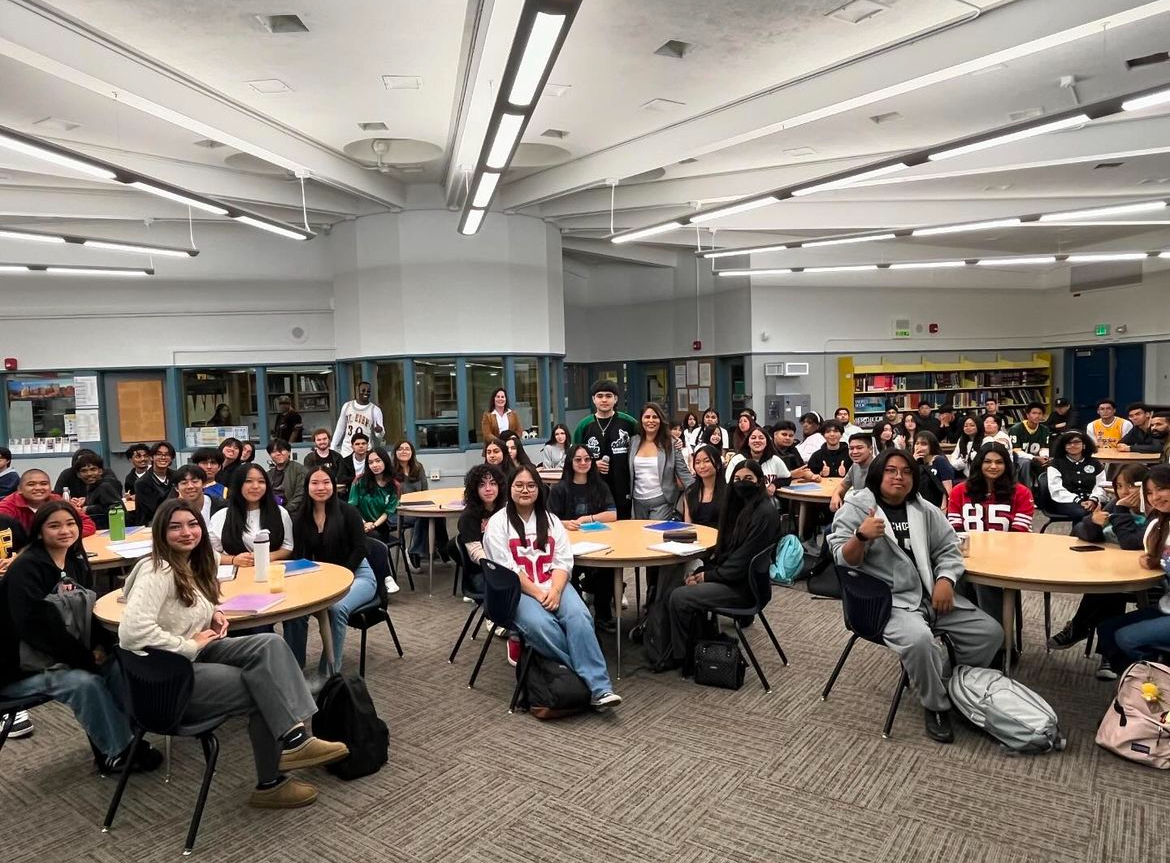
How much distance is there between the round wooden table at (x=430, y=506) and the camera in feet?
18.7

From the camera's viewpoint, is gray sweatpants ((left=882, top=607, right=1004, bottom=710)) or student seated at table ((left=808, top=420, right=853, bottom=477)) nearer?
gray sweatpants ((left=882, top=607, right=1004, bottom=710))

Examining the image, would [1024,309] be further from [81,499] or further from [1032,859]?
[81,499]

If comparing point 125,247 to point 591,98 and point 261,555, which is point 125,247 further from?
point 261,555

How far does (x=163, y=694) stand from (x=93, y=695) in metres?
0.71

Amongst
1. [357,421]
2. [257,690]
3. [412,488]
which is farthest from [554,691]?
[357,421]

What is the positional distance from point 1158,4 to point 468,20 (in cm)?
401

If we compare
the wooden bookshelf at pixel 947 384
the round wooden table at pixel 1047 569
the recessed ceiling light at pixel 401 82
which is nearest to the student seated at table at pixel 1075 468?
the round wooden table at pixel 1047 569

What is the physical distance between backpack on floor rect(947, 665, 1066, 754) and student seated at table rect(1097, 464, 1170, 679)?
1.58 feet

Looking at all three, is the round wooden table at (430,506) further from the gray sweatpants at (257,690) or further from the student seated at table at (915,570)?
the student seated at table at (915,570)

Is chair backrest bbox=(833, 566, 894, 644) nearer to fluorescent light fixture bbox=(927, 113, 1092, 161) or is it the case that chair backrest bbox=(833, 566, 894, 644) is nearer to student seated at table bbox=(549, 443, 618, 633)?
student seated at table bbox=(549, 443, 618, 633)

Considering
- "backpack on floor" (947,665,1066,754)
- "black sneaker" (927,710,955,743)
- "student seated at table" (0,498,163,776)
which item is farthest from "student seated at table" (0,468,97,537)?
"backpack on floor" (947,665,1066,754)

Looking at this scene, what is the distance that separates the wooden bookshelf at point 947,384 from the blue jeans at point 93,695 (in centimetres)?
1123

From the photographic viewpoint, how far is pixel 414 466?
6.98 metres

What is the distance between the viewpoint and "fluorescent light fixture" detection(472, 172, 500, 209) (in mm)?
5578
